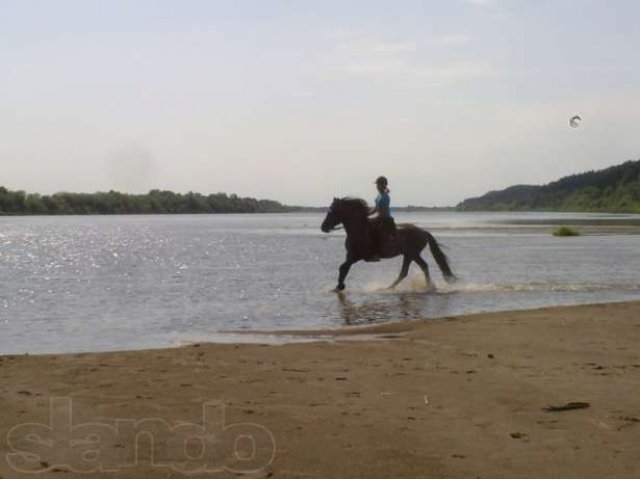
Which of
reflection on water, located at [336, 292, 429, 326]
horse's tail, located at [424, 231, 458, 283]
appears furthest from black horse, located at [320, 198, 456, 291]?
reflection on water, located at [336, 292, 429, 326]

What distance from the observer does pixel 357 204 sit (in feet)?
70.6

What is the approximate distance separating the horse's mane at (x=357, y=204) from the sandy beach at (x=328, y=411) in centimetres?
999

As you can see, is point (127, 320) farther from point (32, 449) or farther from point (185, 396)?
point (32, 449)

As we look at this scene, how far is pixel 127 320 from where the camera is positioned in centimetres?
1585

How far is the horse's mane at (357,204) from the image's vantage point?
21469 mm

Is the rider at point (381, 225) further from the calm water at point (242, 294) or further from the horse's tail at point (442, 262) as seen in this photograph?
the horse's tail at point (442, 262)

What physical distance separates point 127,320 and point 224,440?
9.81 metres

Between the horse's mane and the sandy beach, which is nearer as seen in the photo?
the sandy beach

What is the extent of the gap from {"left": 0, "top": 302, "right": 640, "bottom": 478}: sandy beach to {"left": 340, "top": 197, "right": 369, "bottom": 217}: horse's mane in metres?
9.99

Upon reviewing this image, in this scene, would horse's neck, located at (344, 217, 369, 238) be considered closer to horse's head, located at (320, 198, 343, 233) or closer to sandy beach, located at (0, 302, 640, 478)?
horse's head, located at (320, 198, 343, 233)

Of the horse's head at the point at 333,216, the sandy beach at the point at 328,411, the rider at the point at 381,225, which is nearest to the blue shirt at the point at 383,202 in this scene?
the rider at the point at 381,225

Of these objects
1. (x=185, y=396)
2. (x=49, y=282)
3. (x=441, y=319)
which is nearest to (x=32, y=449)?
(x=185, y=396)

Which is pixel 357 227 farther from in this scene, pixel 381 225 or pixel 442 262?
pixel 442 262

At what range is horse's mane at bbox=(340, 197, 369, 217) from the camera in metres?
21.5
